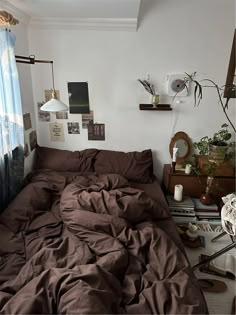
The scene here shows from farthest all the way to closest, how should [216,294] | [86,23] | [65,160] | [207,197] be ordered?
1. [65,160]
2. [207,197]
3. [86,23]
4. [216,294]

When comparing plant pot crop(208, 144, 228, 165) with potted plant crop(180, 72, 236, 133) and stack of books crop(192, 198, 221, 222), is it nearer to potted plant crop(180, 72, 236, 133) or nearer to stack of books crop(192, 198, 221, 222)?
Result: potted plant crop(180, 72, 236, 133)

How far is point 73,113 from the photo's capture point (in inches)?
97.6

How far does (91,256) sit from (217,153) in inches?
59.5

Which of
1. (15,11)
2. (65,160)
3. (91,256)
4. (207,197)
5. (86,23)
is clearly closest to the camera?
(91,256)

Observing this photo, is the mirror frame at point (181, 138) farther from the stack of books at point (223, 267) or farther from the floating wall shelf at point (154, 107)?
the stack of books at point (223, 267)

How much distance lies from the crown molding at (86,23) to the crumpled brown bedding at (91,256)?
4.54 ft

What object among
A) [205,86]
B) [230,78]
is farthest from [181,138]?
[230,78]

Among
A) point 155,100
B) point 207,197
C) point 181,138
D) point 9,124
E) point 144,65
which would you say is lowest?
point 207,197

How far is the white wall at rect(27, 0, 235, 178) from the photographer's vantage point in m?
2.15

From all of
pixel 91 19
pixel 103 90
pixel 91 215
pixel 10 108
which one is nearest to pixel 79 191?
pixel 91 215

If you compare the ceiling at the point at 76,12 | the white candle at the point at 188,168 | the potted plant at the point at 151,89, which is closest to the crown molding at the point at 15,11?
the ceiling at the point at 76,12

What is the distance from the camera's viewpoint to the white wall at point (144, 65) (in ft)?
7.05

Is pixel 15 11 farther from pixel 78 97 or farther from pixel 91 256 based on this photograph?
pixel 91 256

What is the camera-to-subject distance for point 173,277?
1.21 meters
